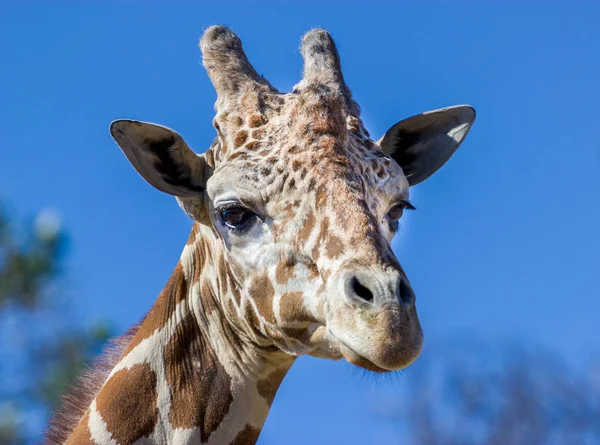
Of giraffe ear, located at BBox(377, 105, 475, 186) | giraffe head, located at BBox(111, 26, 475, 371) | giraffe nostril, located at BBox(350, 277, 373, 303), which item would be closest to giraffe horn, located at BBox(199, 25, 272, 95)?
giraffe head, located at BBox(111, 26, 475, 371)

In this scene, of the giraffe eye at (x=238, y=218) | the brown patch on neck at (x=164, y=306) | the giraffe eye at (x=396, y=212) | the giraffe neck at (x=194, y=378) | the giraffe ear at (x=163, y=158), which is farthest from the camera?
the brown patch on neck at (x=164, y=306)

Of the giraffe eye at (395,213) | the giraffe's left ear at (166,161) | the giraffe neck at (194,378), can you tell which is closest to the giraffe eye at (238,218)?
the giraffe neck at (194,378)

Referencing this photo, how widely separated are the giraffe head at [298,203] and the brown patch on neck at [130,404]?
74 cm

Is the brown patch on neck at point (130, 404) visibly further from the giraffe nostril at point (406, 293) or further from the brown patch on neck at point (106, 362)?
the giraffe nostril at point (406, 293)

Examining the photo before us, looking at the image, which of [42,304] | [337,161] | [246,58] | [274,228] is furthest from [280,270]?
[42,304]

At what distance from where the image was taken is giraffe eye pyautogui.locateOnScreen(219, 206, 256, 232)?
7262 mm

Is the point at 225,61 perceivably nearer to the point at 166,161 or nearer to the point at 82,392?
the point at 166,161

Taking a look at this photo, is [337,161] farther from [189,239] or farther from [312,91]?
[189,239]

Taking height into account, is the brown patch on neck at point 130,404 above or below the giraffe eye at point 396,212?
below

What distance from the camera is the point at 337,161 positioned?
7.10 metres

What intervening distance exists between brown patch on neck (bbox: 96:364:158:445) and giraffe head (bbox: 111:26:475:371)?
0.74m

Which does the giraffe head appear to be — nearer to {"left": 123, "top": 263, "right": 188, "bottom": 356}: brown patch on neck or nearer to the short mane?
{"left": 123, "top": 263, "right": 188, "bottom": 356}: brown patch on neck

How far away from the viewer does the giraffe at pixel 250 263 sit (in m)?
6.66

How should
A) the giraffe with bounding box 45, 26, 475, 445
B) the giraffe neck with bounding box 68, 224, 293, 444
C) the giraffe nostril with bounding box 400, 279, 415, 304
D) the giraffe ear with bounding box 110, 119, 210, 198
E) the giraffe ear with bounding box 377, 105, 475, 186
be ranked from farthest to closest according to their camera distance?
the giraffe ear with bounding box 377, 105, 475, 186, the giraffe ear with bounding box 110, 119, 210, 198, the giraffe neck with bounding box 68, 224, 293, 444, the giraffe with bounding box 45, 26, 475, 445, the giraffe nostril with bounding box 400, 279, 415, 304
